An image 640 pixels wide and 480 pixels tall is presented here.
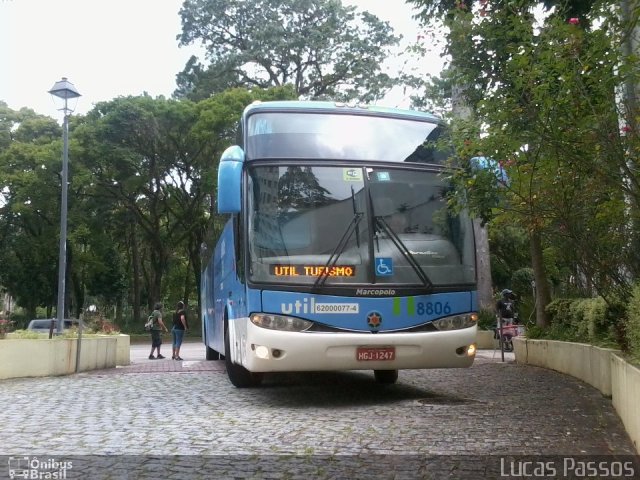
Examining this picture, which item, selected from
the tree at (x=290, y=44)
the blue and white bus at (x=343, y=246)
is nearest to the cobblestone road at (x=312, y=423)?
the blue and white bus at (x=343, y=246)

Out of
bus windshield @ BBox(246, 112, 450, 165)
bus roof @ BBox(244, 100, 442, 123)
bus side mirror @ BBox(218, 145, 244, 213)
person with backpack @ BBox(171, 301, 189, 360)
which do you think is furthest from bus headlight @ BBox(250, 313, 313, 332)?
person with backpack @ BBox(171, 301, 189, 360)

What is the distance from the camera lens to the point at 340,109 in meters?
8.76

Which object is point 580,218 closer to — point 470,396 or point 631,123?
point 631,123

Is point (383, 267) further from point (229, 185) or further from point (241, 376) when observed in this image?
point (241, 376)

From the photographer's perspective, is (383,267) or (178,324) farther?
(178,324)

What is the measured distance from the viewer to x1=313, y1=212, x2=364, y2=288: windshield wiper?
7.66 m

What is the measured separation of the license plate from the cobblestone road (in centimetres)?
58

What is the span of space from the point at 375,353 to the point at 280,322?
1129 millimetres

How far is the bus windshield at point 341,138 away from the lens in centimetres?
832

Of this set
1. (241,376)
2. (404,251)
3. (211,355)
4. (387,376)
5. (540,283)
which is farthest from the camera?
(211,355)

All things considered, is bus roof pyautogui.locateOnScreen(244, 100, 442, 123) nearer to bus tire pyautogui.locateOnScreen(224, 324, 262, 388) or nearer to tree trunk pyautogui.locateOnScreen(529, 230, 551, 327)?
bus tire pyautogui.locateOnScreen(224, 324, 262, 388)

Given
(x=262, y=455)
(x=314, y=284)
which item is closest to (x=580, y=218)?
(x=314, y=284)

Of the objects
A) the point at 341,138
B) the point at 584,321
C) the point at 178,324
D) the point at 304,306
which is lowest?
the point at 178,324

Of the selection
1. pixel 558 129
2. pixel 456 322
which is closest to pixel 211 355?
pixel 456 322
